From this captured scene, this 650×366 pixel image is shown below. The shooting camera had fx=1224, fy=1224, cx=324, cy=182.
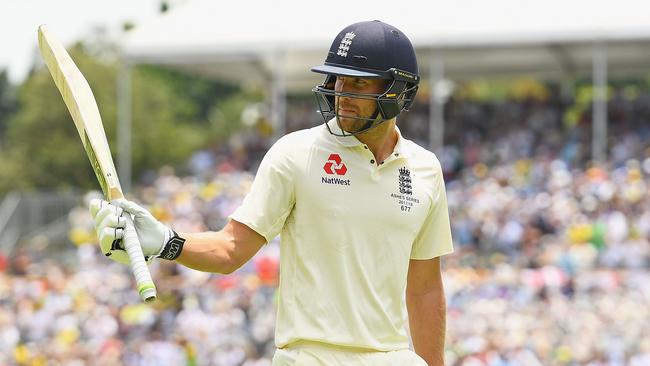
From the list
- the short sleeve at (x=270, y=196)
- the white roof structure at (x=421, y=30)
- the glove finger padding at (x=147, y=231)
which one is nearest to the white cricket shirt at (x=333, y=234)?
the short sleeve at (x=270, y=196)

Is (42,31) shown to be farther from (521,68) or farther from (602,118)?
(521,68)

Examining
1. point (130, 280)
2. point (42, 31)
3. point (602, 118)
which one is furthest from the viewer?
point (602, 118)

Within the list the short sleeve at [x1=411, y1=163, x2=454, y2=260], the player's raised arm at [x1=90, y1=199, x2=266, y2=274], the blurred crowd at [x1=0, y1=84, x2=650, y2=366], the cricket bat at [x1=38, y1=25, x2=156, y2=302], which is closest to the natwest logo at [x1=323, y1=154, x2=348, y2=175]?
the player's raised arm at [x1=90, y1=199, x2=266, y2=274]

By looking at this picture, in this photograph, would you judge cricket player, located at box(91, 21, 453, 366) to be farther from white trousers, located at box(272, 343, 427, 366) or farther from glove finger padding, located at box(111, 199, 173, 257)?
glove finger padding, located at box(111, 199, 173, 257)

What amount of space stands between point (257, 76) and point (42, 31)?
25196 millimetres

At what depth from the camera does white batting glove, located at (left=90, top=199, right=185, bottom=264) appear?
3379 millimetres

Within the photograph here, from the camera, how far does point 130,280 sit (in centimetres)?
1788

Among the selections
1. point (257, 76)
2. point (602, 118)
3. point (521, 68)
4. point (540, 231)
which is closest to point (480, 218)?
point (540, 231)

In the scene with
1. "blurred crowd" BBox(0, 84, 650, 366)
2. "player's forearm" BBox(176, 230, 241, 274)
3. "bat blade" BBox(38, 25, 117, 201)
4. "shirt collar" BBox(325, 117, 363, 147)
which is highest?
"bat blade" BBox(38, 25, 117, 201)

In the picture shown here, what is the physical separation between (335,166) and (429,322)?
2.45 feet

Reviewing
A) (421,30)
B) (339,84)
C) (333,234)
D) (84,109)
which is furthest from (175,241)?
(421,30)

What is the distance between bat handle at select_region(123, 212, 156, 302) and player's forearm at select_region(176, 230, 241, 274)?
28cm

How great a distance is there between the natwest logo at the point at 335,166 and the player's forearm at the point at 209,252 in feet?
1.27

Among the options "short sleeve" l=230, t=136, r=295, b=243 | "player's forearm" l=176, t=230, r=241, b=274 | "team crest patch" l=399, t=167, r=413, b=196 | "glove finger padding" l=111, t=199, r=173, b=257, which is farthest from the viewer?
"team crest patch" l=399, t=167, r=413, b=196
